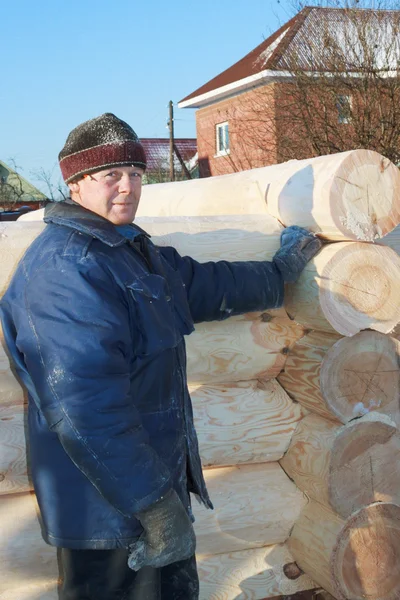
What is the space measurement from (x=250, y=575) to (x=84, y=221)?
1946 millimetres

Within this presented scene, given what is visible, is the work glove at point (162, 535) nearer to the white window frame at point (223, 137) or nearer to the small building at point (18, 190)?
the white window frame at point (223, 137)

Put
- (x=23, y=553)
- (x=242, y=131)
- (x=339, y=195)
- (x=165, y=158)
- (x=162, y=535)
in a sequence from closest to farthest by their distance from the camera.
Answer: (x=162, y=535) < (x=339, y=195) < (x=23, y=553) < (x=242, y=131) < (x=165, y=158)

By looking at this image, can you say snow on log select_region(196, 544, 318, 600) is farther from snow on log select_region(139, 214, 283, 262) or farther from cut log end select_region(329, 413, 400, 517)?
snow on log select_region(139, 214, 283, 262)

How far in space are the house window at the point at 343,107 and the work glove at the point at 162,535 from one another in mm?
12380

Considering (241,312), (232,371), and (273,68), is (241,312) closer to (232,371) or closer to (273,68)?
(232,371)

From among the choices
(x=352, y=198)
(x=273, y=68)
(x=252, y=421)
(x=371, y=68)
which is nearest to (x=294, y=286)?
(x=352, y=198)

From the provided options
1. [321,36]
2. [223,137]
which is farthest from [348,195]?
[223,137]

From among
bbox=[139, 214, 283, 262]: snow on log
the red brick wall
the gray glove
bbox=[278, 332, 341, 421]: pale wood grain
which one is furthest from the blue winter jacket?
the red brick wall

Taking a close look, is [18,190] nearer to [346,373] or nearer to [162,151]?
[162,151]

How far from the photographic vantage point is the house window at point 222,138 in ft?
75.8

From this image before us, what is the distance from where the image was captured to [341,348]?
9.91 ft

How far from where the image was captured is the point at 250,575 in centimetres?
326

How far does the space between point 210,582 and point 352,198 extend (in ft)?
6.10

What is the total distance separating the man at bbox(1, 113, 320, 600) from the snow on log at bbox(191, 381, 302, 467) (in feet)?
1.98
